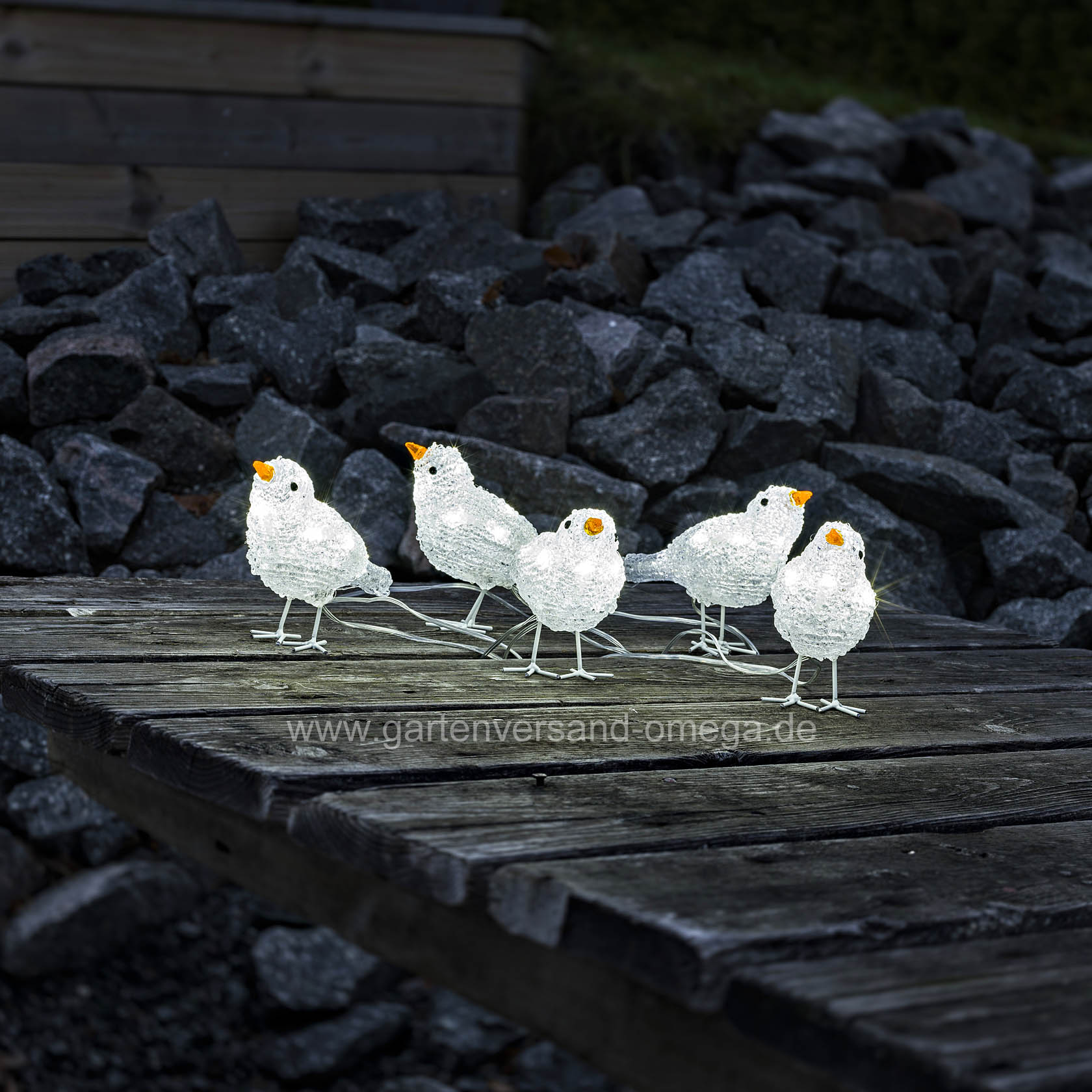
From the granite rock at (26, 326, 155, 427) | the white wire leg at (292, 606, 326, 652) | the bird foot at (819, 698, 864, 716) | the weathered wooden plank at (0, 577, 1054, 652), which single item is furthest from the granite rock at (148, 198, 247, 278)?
the bird foot at (819, 698, 864, 716)

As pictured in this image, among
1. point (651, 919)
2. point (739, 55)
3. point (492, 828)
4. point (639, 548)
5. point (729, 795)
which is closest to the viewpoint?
point (651, 919)

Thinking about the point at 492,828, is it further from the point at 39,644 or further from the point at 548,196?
the point at 548,196

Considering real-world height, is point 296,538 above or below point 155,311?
below

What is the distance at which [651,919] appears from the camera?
136cm

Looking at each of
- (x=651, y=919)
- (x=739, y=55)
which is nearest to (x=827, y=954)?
(x=651, y=919)

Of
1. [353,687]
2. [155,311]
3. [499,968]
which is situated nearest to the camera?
[499,968]

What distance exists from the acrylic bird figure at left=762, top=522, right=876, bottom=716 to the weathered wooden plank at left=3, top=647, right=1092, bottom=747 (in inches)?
8.6

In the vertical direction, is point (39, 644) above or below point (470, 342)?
below

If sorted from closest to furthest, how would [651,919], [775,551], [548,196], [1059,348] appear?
[651,919] < [775,551] < [1059,348] < [548,196]

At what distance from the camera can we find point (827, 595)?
2.13 m

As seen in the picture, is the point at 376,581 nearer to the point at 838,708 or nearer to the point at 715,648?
the point at 715,648

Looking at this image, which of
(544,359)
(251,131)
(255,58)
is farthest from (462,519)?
(255,58)

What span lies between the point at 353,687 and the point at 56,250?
3.24m

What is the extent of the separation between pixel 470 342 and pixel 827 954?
10.6 ft
